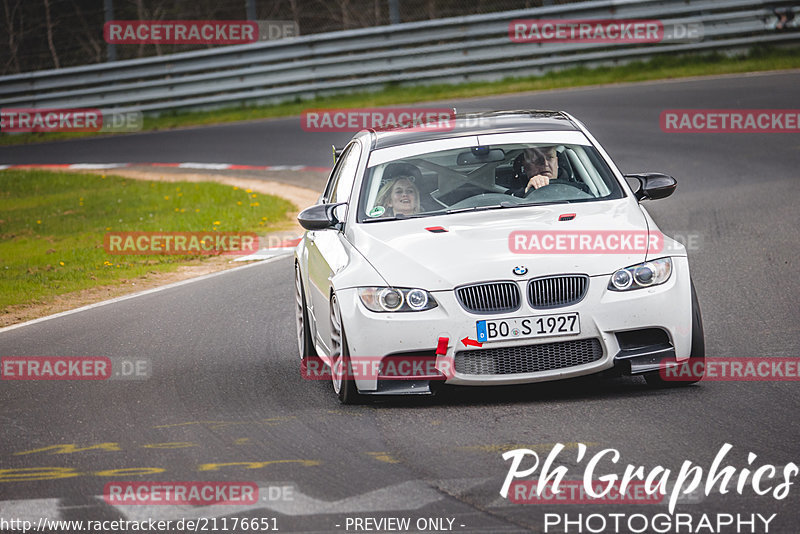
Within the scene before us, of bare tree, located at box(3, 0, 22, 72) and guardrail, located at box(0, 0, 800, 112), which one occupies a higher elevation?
bare tree, located at box(3, 0, 22, 72)

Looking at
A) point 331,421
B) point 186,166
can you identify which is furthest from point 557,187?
point 186,166

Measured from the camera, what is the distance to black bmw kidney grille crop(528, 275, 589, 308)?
22.5ft

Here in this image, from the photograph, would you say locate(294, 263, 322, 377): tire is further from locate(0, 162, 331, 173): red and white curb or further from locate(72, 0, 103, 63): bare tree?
locate(72, 0, 103, 63): bare tree

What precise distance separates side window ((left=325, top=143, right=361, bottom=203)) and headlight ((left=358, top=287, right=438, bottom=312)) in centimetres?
144

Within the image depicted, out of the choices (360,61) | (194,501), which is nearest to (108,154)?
(360,61)

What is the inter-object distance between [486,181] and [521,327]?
188 centimetres

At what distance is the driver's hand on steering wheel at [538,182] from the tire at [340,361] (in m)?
1.63

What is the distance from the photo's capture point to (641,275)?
22.9 feet

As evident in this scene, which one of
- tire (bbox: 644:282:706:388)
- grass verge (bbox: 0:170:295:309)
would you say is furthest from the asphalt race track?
grass verge (bbox: 0:170:295:309)

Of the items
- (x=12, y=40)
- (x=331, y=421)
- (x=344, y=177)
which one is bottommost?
(x=331, y=421)

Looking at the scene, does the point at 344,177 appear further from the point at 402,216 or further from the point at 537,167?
the point at 537,167

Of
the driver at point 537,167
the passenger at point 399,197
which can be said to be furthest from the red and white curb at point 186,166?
the passenger at point 399,197

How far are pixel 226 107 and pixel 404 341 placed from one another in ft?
71.7

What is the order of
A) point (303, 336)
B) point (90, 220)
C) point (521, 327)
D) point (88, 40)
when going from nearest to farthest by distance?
1. point (521, 327)
2. point (303, 336)
3. point (90, 220)
4. point (88, 40)
